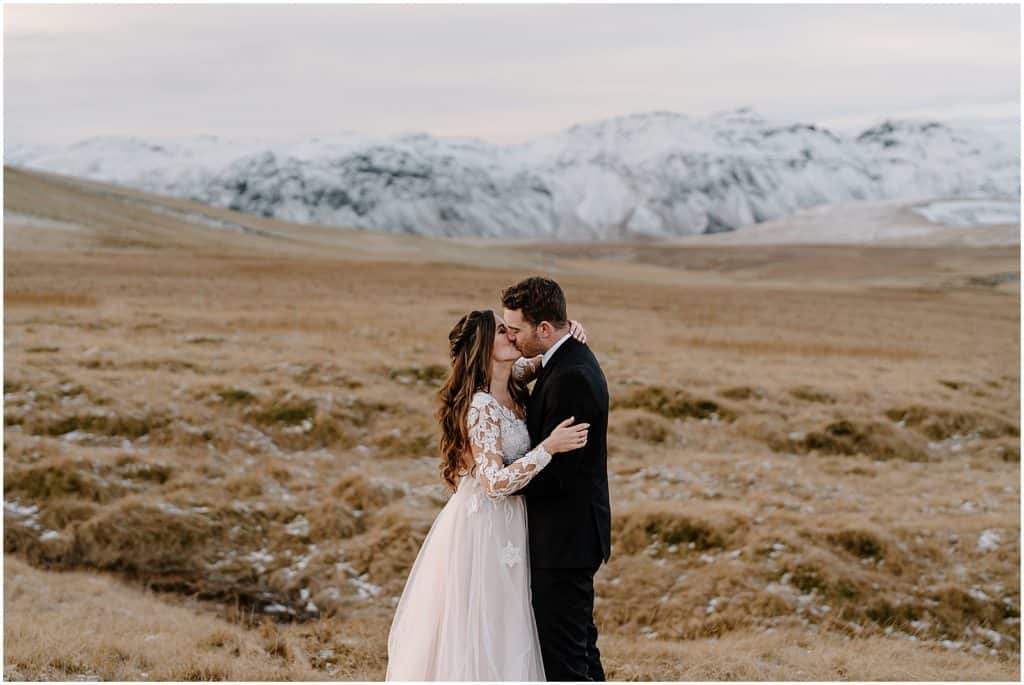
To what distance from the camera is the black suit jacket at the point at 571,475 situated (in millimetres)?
7109

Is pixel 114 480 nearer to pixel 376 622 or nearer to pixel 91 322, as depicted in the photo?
pixel 376 622

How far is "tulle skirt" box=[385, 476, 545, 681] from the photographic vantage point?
7559 mm

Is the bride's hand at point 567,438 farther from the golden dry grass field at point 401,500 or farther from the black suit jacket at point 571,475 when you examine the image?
the golden dry grass field at point 401,500

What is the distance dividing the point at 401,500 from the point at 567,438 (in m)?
10.8

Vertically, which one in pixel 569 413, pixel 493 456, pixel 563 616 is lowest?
pixel 563 616

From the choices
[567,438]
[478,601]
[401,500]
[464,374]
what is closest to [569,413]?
[567,438]

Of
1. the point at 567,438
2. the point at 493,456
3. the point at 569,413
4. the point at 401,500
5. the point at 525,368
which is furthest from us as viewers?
the point at 401,500

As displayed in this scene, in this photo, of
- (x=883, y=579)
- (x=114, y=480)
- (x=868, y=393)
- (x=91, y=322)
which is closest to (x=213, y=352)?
(x=91, y=322)

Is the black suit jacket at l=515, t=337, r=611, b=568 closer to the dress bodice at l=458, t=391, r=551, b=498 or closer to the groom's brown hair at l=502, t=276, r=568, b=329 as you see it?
the dress bodice at l=458, t=391, r=551, b=498

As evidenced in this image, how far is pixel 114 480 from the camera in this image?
17078 millimetres

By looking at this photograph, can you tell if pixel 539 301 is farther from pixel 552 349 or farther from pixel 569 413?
pixel 569 413

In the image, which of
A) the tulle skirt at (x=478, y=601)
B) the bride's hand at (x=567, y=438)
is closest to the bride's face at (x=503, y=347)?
the bride's hand at (x=567, y=438)

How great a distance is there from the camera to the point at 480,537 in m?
7.65

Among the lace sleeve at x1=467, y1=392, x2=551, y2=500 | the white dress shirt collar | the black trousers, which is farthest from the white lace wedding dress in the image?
the white dress shirt collar
